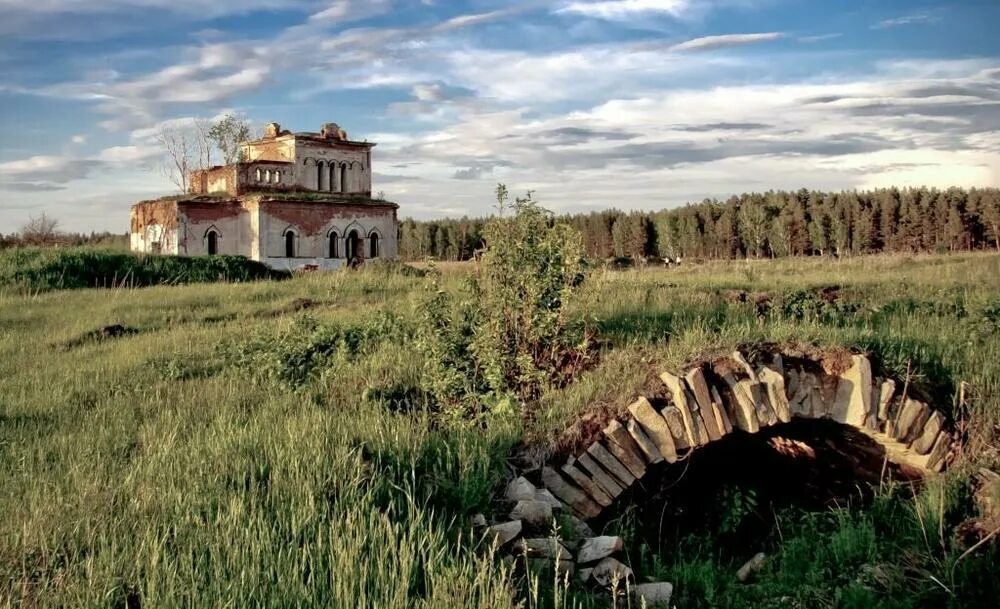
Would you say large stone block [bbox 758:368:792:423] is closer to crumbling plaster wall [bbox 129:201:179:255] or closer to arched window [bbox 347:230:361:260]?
crumbling plaster wall [bbox 129:201:179:255]

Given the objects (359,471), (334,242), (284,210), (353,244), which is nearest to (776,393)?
(359,471)

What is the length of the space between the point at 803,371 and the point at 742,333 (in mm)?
689

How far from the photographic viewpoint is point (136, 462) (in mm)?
5238

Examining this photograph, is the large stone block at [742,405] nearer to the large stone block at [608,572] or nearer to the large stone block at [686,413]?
the large stone block at [686,413]

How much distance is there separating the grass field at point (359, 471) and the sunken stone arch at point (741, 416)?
0.89 feet

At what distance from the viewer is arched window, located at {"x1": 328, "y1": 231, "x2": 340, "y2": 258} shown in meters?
33.1

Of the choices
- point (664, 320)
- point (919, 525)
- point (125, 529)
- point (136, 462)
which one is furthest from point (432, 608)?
point (664, 320)

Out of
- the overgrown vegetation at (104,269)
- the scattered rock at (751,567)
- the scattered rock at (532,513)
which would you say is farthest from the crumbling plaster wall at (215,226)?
the scattered rock at (532,513)

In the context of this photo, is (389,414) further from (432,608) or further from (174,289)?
(174,289)

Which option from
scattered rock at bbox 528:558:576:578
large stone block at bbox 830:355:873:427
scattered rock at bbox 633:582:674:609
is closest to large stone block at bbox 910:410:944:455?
large stone block at bbox 830:355:873:427

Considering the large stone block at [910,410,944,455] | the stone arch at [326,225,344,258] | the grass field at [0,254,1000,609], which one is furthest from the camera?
Answer: the stone arch at [326,225,344,258]

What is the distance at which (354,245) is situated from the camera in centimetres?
3406

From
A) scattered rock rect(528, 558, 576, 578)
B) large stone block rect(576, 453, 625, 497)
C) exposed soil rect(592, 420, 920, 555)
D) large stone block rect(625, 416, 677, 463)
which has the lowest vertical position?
exposed soil rect(592, 420, 920, 555)

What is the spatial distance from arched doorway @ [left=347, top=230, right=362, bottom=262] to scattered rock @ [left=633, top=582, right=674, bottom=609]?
29432mm
